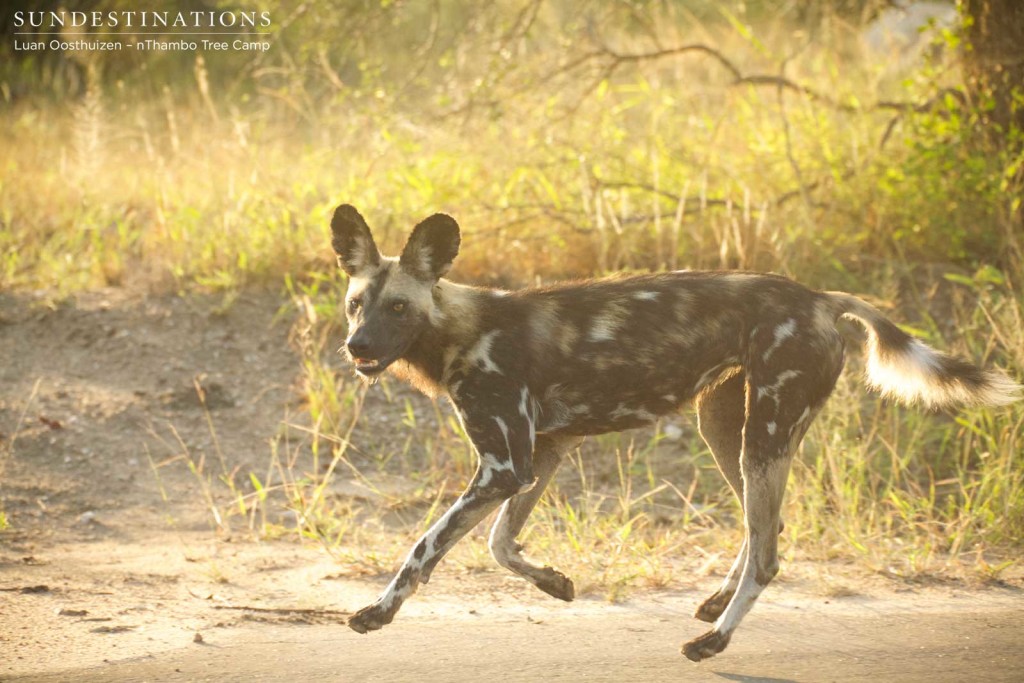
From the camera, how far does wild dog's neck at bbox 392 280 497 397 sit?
4.00 m

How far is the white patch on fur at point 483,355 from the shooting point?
12.9 feet

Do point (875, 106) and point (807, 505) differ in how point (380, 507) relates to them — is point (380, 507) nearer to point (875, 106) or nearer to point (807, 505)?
point (807, 505)

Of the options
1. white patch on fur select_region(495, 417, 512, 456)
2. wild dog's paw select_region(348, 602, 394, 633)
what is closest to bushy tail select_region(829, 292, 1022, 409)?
white patch on fur select_region(495, 417, 512, 456)

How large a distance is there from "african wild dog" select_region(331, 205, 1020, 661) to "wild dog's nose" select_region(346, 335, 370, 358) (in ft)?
0.22

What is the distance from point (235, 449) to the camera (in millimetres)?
6125

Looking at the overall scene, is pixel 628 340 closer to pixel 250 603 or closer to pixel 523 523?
pixel 523 523

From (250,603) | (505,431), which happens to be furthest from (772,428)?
(250,603)

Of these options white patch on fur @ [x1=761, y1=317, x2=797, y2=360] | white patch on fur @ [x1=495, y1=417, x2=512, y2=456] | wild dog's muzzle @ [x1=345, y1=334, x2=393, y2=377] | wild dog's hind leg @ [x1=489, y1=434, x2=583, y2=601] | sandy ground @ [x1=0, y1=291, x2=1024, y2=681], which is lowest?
sandy ground @ [x1=0, y1=291, x2=1024, y2=681]

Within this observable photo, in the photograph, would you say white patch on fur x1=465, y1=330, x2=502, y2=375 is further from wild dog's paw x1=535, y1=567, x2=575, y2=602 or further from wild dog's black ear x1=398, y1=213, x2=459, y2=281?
Answer: wild dog's paw x1=535, y1=567, x2=575, y2=602

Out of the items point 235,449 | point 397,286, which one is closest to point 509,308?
point 397,286

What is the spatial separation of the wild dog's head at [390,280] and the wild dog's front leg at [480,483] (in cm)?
32

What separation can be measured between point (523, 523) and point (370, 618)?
771mm

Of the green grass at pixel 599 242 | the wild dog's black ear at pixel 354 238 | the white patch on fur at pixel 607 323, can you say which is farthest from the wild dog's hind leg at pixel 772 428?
the wild dog's black ear at pixel 354 238

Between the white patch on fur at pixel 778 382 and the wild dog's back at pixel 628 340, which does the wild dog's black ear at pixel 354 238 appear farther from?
the white patch on fur at pixel 778 382
